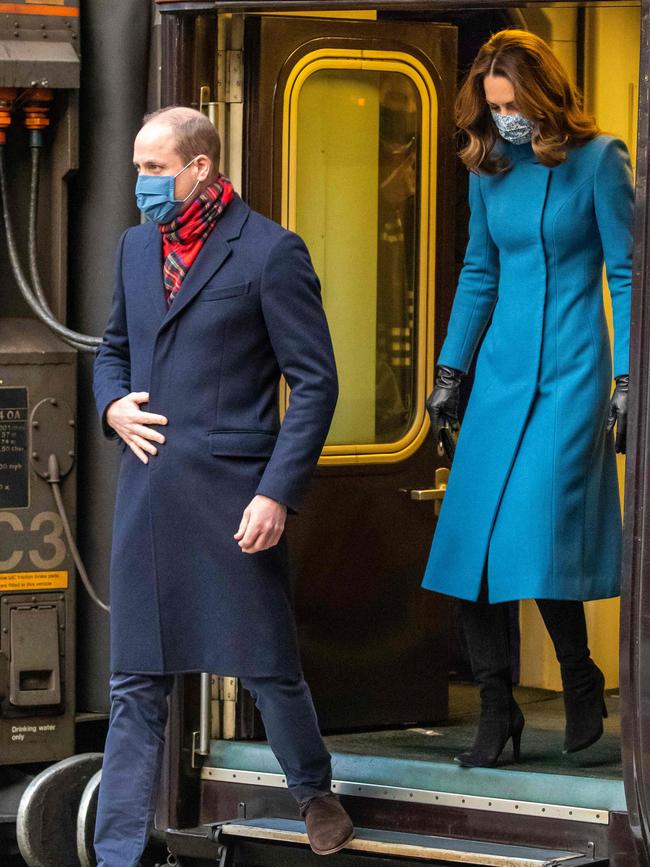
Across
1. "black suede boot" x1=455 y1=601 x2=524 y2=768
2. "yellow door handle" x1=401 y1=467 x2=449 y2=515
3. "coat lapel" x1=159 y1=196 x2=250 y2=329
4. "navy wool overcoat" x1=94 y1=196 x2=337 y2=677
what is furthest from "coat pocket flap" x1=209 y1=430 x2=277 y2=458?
"yellow door handle" x1=401 y1=467 x2=449 y2=515

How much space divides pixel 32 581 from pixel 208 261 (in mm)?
1569

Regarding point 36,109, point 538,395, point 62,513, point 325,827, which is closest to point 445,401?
point 538,395

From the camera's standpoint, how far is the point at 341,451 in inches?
205

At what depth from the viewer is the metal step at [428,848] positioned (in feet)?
13.9

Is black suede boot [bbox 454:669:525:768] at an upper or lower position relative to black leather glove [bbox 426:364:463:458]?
lower

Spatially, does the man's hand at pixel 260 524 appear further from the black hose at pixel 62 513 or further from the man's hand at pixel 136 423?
the black hose at pixel 62 513

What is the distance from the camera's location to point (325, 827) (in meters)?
4.34

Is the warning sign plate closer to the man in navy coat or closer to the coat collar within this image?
the man in navy coat

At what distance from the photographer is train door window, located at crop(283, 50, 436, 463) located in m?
5.16

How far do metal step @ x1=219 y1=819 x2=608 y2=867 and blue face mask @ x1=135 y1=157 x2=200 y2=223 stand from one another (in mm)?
1535

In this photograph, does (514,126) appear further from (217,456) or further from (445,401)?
(217,456)

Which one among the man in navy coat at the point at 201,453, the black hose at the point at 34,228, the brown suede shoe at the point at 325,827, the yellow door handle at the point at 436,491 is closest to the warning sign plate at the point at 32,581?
the black hose at the point at 34,228

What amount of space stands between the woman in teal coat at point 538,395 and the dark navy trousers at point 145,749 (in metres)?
0.50

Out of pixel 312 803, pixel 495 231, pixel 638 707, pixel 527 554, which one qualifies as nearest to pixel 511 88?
pixel 495 231
